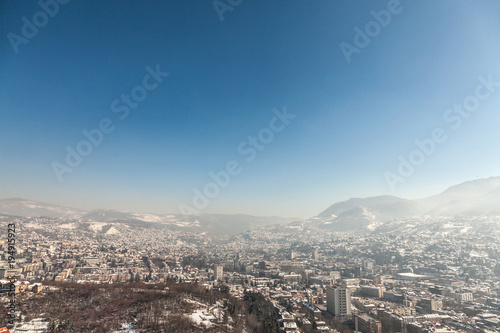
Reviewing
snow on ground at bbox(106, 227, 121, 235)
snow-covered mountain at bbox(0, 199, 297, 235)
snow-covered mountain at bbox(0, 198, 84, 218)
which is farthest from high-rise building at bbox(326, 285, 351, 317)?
snow-covered mountain at bbox(0, 198, 84, 218)

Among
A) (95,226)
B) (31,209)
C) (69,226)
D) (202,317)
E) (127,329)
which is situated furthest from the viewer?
(31,209)

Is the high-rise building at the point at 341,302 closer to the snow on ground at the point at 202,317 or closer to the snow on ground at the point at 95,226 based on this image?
the snow on ground at the point at 202,317

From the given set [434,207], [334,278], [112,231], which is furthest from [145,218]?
[434,207]

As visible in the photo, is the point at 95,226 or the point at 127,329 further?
the point at 95,226

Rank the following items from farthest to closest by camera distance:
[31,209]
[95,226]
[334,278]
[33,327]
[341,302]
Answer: [31,209], [95,226], [334,278], [341,302], [33,327]

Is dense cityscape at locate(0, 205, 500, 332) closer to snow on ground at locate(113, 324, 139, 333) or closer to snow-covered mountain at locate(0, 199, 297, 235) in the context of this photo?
snow on ground at locate(113, 324, 139, 333)

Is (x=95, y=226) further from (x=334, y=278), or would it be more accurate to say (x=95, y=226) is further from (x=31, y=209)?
(x=334, y=278)

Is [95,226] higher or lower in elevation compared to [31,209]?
lower

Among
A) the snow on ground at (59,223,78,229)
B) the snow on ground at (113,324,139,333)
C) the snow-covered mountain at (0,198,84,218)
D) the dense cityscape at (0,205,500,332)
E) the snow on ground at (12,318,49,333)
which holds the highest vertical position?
the snow-covered mountain at (0,198,84,218)

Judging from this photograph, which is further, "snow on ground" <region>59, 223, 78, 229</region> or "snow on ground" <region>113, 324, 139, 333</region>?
"snow on ground" <region>59, 223, 78, 229</region>

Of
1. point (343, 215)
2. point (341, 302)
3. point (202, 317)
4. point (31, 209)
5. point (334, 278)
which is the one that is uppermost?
point (343, 215)

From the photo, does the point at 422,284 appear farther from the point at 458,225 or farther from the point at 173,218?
the point at 173,218

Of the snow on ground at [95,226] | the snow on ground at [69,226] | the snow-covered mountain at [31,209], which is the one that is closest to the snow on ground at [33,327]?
the snow on ground at [69,226]
